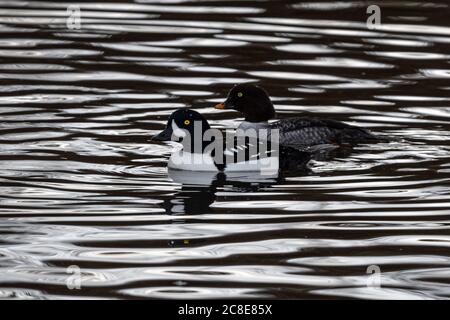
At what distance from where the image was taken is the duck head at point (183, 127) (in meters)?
13.3

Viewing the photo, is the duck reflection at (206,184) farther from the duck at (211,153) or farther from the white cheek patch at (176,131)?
the white cheek patch at (176,131)

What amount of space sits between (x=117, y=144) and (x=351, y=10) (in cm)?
720

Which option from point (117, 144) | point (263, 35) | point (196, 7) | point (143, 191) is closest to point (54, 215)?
point (143, 191)

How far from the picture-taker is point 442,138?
14.4 meters

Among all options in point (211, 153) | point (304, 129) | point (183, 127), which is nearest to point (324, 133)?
point (304, 129)

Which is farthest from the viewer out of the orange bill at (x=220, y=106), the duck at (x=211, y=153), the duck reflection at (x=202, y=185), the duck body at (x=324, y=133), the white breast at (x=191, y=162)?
the orange bill at (x=220, y=106)

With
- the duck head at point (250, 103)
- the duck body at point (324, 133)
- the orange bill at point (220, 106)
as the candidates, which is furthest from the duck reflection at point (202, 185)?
the duck head at point (250, 103)

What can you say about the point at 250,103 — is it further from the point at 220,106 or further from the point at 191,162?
the point at 191,162

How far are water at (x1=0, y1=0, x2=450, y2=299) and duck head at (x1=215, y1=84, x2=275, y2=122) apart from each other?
0.44m

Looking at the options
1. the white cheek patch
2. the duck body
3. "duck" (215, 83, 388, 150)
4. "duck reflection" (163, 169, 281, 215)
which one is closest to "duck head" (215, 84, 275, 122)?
"duck" (215, 83, 388, 150)

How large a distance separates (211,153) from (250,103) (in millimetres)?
2043

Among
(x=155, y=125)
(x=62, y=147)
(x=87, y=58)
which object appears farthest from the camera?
(x=87, y=58)

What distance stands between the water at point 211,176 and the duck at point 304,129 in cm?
17
